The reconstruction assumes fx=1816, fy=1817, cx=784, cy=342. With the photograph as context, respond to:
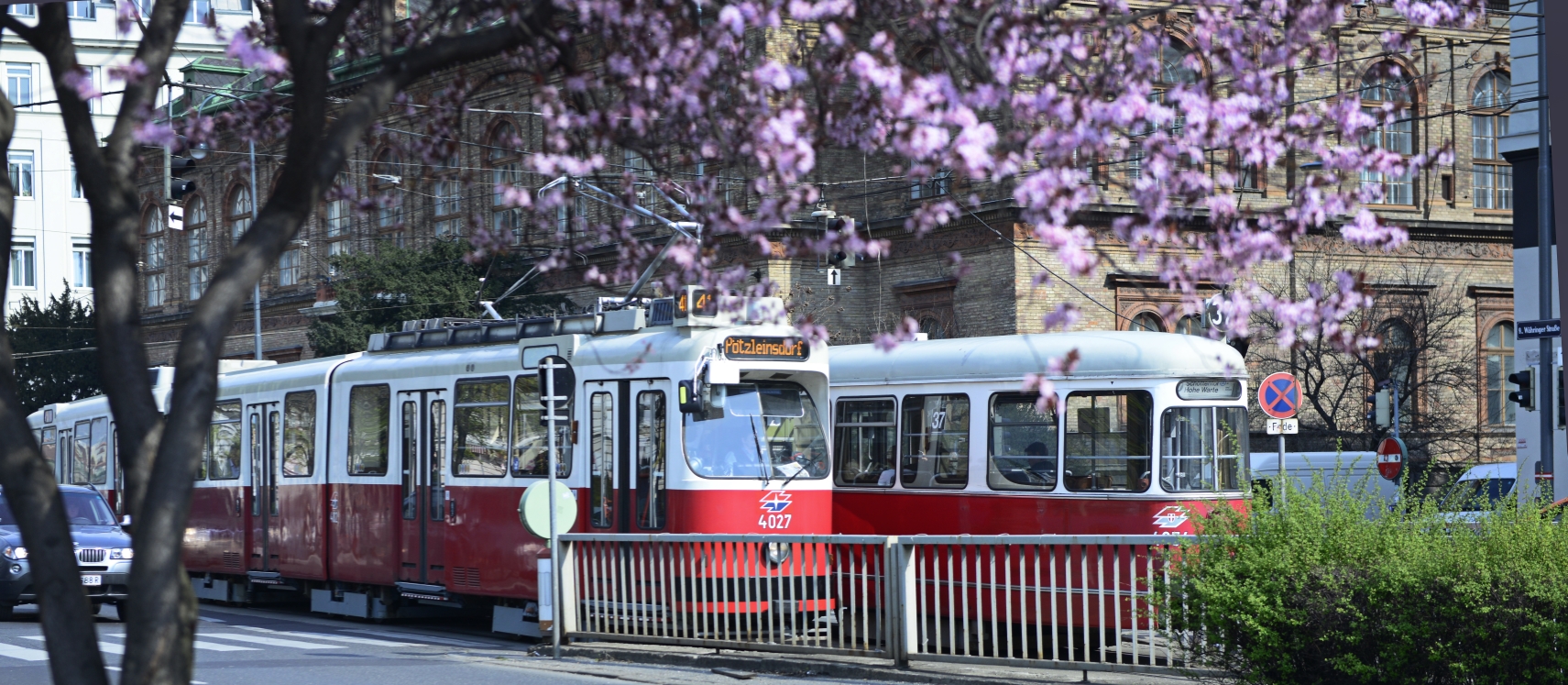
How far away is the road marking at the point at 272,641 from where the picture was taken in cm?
1666

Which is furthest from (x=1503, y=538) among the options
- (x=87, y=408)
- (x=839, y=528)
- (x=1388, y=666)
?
(x=87, y=408)

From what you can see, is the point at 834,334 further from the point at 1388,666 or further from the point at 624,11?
the point at 624,11

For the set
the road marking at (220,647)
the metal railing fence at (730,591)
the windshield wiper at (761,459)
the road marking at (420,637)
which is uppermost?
Answer: the windshield wiper at (761,459)

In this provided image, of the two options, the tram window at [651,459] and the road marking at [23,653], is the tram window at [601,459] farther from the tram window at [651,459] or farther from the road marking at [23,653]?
the road marking at [23,653]

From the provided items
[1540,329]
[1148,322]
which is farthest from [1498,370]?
[1540,329]

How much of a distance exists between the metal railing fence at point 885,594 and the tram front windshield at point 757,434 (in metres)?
1.50

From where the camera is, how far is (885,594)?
13688 millimetres

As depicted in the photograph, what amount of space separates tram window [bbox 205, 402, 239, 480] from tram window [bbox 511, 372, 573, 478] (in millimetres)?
6308

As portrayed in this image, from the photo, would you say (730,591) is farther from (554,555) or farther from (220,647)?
(220,647)

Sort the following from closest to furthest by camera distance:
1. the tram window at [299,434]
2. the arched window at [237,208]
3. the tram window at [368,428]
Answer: the tram window at [368,428], the tram window at [299,434], the arched window at [237,208]

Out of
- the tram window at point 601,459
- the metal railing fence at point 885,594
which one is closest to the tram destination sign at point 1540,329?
the metal railing fence at point 885,594

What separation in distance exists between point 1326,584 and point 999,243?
1148 inches

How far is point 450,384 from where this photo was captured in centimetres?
1886

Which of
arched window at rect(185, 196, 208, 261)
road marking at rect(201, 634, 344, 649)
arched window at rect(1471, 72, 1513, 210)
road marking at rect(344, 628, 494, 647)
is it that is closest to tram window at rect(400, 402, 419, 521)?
road marking at rect(344, 628, 494, 647)
